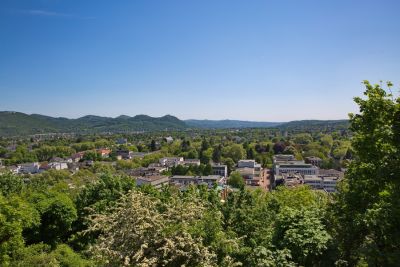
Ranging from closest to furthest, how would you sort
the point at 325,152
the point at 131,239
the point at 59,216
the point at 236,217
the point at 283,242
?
1. the point at 131,239
2. the point at 283,242
3. the point at 236,217
4. the point at 59,216
5. the point at 325,152

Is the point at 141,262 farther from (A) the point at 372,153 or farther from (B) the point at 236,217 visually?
(B) the point at 236,217

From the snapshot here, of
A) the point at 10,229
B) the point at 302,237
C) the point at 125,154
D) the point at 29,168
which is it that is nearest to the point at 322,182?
the point at 302,237

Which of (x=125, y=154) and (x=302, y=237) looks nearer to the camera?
(x=302, y=237)

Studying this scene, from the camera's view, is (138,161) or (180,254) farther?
(138,161)

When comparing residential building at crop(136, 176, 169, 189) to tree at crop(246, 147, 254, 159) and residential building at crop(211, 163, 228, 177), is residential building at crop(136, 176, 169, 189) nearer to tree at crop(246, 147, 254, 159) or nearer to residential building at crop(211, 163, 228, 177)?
residential building at crop(211, 163, 228, 177)

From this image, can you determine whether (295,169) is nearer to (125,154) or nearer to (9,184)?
(125,154)

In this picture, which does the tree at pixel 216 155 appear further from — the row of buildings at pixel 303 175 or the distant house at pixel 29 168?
the distant house at pixel 29 168

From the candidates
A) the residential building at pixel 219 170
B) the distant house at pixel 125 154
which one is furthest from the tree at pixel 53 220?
the distant house at pixel 125 154

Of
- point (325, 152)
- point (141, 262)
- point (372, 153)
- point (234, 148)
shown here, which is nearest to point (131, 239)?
point (141, 262)

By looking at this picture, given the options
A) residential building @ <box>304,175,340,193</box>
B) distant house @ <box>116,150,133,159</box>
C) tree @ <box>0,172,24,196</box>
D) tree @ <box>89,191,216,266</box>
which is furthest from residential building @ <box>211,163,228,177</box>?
Answer: tree @ <box>89,191,216,266</box>
